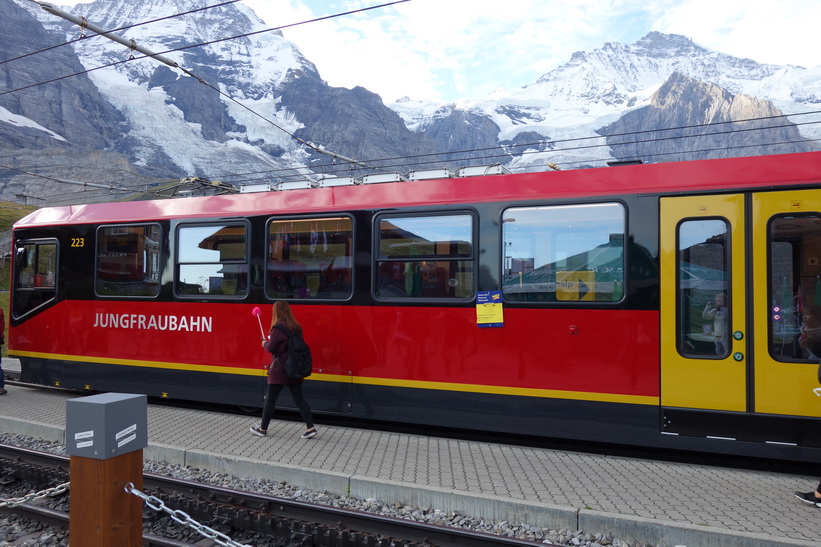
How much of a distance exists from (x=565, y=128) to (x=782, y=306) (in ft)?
647

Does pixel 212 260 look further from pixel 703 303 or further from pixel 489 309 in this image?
pixel 703 303

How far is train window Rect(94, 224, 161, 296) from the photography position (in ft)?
31.1

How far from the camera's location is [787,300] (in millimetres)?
6168

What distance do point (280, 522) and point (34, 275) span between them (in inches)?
316

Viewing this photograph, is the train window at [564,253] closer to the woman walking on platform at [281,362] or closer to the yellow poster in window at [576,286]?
the yellow poster in window at [576,286]

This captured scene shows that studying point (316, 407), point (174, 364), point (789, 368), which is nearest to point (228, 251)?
point (174, 364)

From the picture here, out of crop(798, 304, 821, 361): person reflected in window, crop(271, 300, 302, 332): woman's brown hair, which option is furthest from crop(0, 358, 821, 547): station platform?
crop(271, 300, 302, 332): woman's brown hair

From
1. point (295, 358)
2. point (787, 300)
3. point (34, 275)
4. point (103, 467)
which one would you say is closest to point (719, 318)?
point (787, 300)

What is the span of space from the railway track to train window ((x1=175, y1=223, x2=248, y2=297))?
3.36 metres

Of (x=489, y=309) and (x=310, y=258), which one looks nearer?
(x=489, y=309)

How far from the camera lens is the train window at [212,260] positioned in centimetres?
884

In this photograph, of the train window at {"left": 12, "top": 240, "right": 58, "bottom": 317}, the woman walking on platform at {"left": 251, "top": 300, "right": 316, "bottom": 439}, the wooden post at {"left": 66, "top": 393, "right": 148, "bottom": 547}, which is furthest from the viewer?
the train window at {"left": 12, "top": 240, "right": 58, "bottom": 317}

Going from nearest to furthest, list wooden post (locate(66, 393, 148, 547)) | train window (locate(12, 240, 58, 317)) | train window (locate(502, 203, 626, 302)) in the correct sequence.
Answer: wooden post (locate(66, 393, 148, 547)) → train window (locate(502, 203, 626, 302)) → train window (locate(12, 240, 58, 317))

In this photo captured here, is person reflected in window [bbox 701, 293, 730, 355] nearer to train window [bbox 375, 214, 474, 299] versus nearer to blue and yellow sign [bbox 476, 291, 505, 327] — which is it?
blue and yellow sign [bbox 476, 291, 505, 327]
